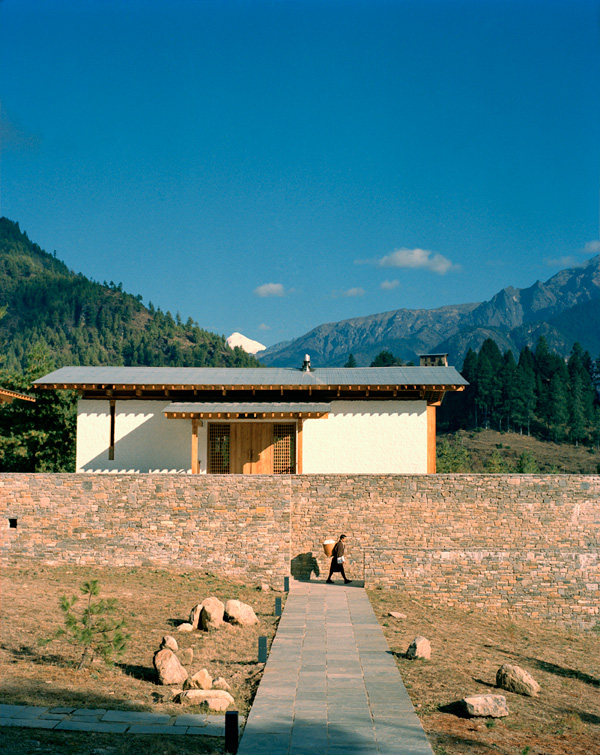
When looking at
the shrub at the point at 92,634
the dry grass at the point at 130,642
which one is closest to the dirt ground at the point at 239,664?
the dry grass at the point at 130,642

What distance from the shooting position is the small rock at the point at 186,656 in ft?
30.4

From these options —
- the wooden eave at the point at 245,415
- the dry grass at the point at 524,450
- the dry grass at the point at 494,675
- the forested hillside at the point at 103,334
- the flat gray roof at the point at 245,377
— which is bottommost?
the dry grass at the point at 494,675

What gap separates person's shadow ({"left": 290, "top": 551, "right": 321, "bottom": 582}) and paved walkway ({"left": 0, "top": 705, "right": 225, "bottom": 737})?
861 cm

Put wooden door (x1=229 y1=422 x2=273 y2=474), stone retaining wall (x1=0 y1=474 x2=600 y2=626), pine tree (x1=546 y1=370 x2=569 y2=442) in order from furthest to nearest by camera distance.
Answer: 1. pine tree (x1=546 y1=370 x2=569 y2=442)
2. wooden door (x1=229 y1=422 x2=273 y2=474)
3. stone retaining wall (x1=0 y1=474 x2=600 y2=626)

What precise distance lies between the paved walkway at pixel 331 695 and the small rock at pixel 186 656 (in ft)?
4.05

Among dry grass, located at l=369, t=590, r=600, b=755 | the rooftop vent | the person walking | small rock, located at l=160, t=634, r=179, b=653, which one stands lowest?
dry grass, located at l=369, t=590, r=600, b=755

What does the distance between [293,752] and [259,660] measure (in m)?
3.28

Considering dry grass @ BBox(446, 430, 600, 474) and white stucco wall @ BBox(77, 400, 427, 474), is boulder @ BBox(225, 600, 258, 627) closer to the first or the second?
white stucco wall @ BBox(77, 400, 427, 474)

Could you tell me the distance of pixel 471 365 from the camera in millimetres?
88562

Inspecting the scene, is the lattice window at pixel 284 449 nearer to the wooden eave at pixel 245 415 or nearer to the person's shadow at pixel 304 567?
the wooden eave at pixel 245 415

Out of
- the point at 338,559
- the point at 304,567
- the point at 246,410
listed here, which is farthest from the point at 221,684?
the point at 246,410

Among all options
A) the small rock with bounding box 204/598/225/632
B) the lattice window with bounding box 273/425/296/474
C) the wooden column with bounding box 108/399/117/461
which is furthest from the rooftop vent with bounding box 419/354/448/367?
the small rock with bounding box 204/598/225/632

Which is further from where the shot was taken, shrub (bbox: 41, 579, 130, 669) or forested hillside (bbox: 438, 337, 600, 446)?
forested hillside (bbox: 438, 337, 600, 446)

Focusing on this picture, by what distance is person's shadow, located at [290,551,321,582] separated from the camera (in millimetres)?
15773
